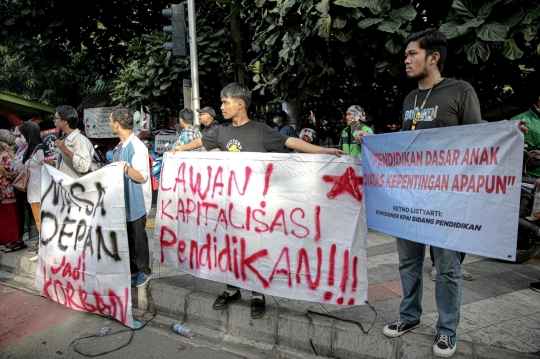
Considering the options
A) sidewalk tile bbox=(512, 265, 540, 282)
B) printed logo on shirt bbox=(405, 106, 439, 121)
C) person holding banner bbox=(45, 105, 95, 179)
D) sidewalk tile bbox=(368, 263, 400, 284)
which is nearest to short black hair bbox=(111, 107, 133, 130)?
person holding banner bbox=(45, 105, 95, 179)

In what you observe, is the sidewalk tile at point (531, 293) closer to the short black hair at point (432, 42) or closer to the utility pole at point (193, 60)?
the short black hair at point (432, 42)

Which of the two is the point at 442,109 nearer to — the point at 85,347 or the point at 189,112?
the point at 85,347

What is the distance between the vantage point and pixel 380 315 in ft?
10.2

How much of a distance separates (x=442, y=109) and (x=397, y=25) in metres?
2.00

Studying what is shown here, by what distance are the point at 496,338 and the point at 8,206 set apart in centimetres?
591

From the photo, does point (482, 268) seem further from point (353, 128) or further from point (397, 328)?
point (353, 128)

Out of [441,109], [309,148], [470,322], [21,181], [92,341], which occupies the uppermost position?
[441,109]

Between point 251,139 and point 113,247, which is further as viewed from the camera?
point 113,247

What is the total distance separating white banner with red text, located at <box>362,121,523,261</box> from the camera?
207 cm

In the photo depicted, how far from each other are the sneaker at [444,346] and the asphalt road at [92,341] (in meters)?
0.96

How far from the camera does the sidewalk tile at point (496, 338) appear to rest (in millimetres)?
2599

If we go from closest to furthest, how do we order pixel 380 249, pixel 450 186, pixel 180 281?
pixel 450 186, pixel 180 281, pixel 380 249

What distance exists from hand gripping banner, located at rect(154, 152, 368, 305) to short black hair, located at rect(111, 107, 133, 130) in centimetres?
67

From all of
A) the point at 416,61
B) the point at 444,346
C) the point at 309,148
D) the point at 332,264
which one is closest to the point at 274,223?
Answer: the point at 332,264
